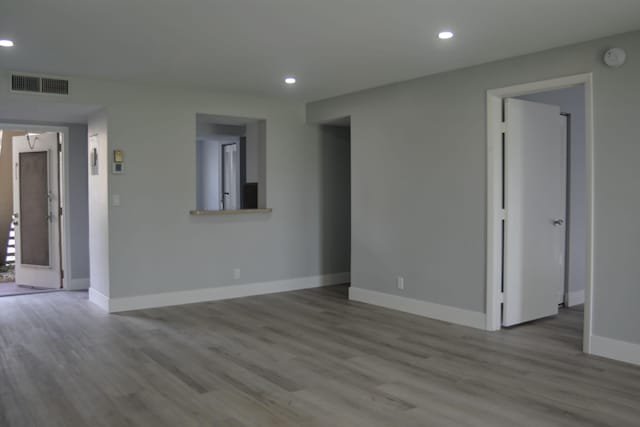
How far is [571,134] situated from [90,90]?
5120mm

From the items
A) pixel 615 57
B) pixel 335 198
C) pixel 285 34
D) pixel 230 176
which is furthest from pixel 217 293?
pixel 615 57

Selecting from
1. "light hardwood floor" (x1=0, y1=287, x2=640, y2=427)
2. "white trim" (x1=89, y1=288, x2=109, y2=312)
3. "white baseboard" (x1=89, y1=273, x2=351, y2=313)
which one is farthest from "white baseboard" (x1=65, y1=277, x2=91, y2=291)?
"light hardwood floor" (x1=0, y1=287, x2=640, y2=427)

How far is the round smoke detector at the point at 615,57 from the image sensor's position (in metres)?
3.93

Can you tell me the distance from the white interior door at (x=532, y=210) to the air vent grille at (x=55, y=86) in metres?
4.30

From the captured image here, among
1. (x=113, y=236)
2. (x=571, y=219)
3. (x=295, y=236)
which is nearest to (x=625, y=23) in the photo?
(x=571, y=219)

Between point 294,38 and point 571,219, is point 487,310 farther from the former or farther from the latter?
point 294,38

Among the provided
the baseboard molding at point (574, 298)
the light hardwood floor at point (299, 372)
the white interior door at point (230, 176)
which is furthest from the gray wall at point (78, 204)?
the baseboard molding at point (574, 298)

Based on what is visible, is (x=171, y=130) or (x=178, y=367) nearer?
(x=178, y=367)

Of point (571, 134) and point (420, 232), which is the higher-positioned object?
point (571, 134)

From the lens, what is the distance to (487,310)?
4.93m

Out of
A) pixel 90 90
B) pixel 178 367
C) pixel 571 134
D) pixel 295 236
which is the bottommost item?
pixel 178 367

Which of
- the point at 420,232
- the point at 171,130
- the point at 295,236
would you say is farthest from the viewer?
the point at 295,236

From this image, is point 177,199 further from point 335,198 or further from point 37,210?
point 37,210

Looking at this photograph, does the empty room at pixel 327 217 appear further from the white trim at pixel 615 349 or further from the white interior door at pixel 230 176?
the white interior door at pixel 230 176
